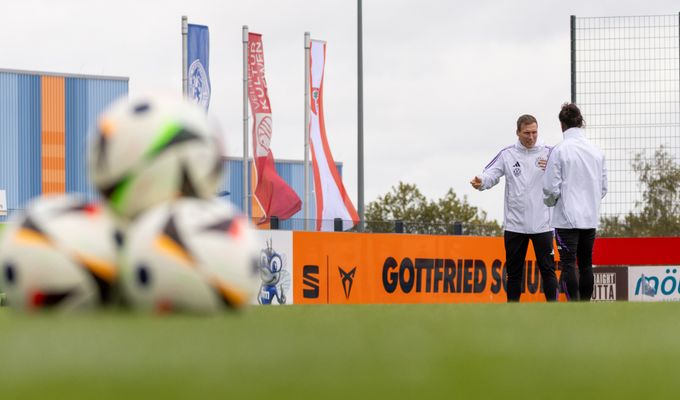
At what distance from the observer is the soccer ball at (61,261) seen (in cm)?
477

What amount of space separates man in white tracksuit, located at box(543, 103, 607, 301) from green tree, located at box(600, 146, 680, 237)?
31.5 meters

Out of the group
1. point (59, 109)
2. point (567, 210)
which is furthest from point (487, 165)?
point (59, 109)

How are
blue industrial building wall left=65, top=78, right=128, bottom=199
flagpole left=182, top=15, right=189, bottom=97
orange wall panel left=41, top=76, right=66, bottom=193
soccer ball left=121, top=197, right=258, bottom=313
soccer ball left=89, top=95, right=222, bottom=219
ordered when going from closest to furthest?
soccer ball left=121, top=197, right=258, bottom=313 < soccer ball left=89, top=95, right=222, bottom=219 < flagpole left=182, top=15, right=189, bottom=97 < orange wall panel left=41, top=76, right=66, bottom=193 < blue industrial building wall left=65, top=78, right=128, bottom=199

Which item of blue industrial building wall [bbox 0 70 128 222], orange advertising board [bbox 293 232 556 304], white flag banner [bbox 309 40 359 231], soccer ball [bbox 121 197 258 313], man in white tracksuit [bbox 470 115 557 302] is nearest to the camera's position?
soccer ball [bbox 121 197 258 313]

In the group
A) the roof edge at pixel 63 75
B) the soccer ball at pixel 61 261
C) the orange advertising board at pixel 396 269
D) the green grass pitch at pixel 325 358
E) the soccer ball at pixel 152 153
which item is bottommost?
the orange advertising board at pixel 396 269

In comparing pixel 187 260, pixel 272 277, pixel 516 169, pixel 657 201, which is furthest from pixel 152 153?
pixel 657 201

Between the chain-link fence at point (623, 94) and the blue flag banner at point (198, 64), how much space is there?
10.5 meters

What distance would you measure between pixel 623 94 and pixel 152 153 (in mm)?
29435

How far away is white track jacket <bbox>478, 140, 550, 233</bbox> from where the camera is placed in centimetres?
1090

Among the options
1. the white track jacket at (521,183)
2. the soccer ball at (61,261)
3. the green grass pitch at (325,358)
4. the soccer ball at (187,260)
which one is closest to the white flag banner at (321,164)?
the white track jacket at (521,183)

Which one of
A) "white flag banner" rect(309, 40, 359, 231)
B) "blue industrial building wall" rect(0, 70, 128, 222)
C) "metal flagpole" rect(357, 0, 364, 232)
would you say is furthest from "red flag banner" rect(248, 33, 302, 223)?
"blue industrial building wall" rect(0, 70, 128, 222)

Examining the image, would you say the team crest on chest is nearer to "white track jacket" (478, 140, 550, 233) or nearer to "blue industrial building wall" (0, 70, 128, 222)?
"white track jacket" (478, 140, 550, 233)

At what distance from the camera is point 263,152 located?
1146 inches

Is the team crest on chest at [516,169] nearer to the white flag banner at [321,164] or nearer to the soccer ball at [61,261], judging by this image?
the soccer ball at [61,261]
